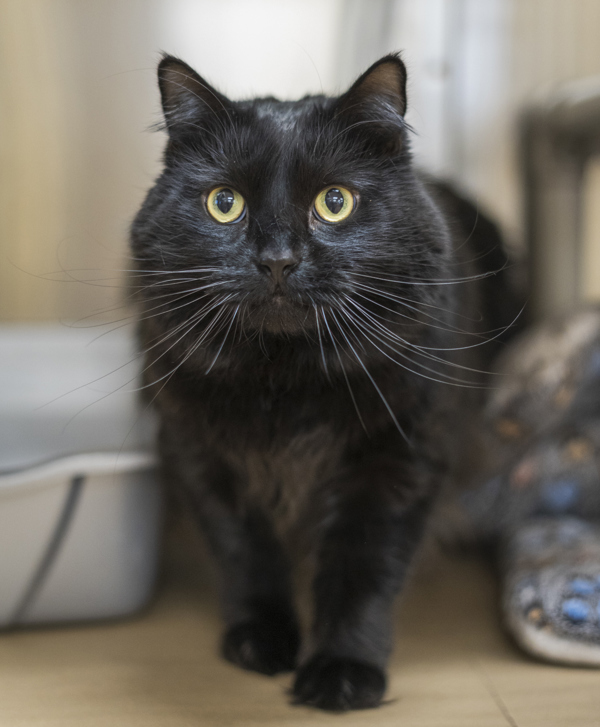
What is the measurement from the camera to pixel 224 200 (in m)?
0.82

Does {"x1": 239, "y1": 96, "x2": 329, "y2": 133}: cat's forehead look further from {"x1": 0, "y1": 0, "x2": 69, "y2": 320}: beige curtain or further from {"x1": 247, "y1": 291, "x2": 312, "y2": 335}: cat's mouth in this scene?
{"x1": 0, "y1": 0, "x2": 69, "y2": 320}: beige curtain

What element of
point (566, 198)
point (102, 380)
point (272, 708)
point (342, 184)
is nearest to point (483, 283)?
point (566, 198)

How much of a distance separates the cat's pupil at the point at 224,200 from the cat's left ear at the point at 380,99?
0.59ft

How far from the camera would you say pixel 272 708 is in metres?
0.82

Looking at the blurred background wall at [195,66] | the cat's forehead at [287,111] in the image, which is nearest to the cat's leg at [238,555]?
the cat's forehead at [287,111]

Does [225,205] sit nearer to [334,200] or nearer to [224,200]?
[224,200]

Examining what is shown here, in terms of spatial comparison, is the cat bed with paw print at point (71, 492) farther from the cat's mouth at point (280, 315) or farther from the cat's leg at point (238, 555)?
the cat's mouth at point (280, 315)

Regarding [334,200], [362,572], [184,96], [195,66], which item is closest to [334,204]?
[334,200]

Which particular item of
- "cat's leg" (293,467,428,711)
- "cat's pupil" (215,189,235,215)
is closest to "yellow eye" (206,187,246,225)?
"cat's pupil" (215,189,235,215)

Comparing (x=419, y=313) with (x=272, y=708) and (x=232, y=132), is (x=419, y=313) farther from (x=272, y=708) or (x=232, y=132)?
(x=272, y=708)

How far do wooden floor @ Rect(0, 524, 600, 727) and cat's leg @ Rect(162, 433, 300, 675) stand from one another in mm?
63

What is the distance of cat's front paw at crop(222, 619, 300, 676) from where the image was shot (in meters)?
0.93

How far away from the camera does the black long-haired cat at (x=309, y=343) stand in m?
0.79

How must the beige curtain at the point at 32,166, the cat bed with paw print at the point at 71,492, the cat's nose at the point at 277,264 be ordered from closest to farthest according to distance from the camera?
the cat's nose at the point at 277,264 → the cat bed with paw print at the point at 71,492 → the beige curtain at the point at 32,166
